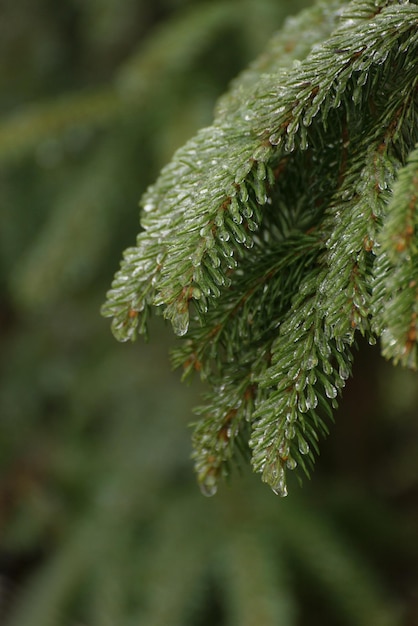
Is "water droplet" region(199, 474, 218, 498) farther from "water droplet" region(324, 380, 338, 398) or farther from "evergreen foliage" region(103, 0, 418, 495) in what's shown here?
"water droplet" region(324, 380, 338, 398)

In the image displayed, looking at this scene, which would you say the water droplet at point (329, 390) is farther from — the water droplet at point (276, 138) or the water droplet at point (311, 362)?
the water droplet at point (276, 138)

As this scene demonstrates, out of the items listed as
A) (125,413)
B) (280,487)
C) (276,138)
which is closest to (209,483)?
(280,487)

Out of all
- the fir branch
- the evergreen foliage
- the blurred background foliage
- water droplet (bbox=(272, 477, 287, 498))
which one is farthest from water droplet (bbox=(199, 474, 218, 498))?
the blurred background foliage

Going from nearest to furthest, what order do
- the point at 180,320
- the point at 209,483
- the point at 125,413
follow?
the point at 180,320
the point at 209,483
the point at 125,413

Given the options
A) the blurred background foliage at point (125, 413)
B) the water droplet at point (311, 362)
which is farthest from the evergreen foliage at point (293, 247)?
the blurred background foliage at point (125, 413)

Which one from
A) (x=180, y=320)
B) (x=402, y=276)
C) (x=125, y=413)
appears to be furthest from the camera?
(x=125, y=413)

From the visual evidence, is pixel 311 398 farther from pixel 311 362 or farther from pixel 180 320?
pixel 180 320

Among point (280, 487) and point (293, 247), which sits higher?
Answer: point (293, 247)

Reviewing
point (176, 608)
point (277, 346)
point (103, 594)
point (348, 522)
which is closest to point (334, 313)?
point (277, 346)
